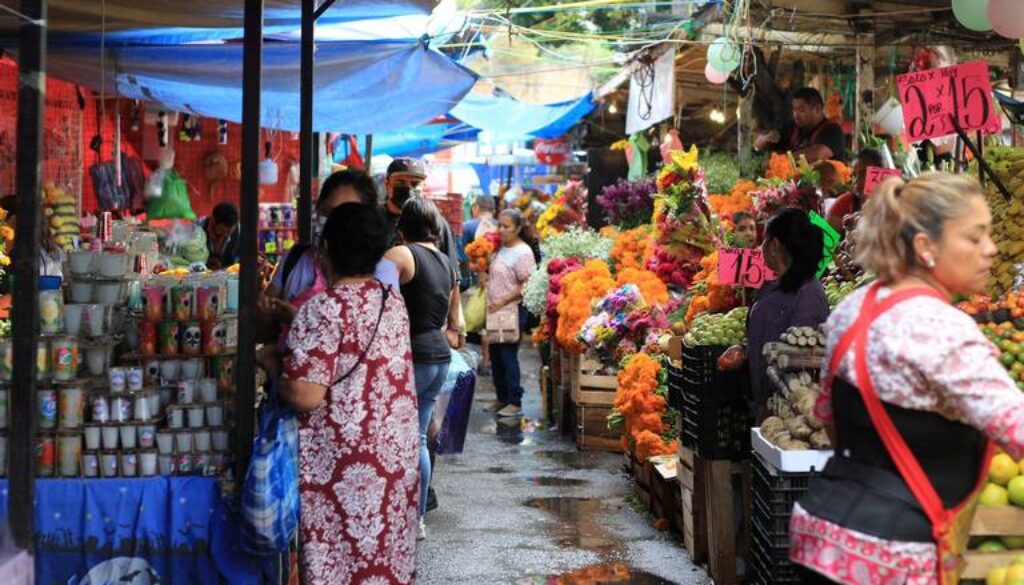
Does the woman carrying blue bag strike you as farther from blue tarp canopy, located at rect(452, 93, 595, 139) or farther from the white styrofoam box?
blue tarp canopy, located at rect(452, 93, 595, 139)

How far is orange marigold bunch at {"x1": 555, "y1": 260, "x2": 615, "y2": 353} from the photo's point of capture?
10.8 m

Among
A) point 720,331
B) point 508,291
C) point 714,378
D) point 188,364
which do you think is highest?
point 508,291

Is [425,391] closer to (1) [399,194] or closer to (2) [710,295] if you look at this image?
(1) [399,194]

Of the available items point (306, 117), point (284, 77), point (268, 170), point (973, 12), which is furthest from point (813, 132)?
point (268, 170)

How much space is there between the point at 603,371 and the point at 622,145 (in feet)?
24.1

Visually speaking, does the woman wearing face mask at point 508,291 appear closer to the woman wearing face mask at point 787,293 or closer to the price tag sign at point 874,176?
the price tag sign at point 874,176

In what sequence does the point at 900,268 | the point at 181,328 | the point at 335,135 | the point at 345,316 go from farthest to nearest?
the point at 335,135 → the point at 181,328 → the point at 345,316 → the point at 900,268

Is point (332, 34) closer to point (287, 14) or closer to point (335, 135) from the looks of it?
point (287, 14)

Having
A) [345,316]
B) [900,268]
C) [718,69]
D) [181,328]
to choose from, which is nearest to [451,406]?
[181,328]

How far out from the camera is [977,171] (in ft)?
22.0

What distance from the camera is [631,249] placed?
40.3 ft

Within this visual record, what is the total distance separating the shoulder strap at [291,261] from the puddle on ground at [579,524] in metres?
2.93

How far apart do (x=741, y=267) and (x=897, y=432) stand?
4.52m

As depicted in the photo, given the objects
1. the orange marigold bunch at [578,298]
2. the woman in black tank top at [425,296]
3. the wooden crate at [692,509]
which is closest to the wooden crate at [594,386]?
the orange marigold bunch at [578,298]
